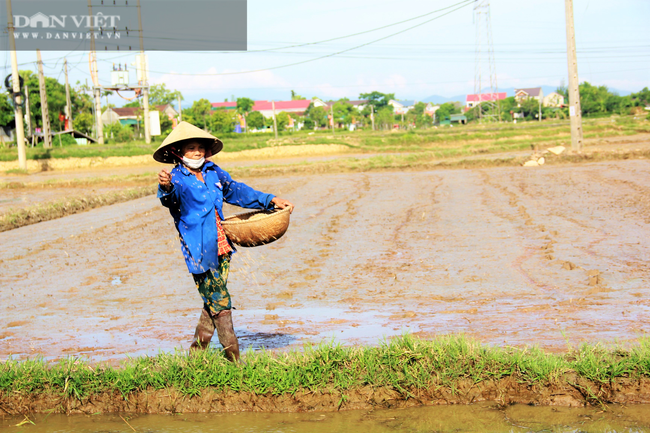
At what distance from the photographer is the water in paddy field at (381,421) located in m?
3.20

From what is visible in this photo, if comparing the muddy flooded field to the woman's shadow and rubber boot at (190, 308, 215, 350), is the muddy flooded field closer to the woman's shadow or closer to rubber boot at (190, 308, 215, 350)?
the woman's shadow

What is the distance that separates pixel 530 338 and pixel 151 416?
2.44m

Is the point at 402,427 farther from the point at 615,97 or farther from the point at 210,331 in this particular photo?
the point at 615,97

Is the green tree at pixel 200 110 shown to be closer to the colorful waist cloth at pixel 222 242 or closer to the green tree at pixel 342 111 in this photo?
the green tree at pixel 342 111

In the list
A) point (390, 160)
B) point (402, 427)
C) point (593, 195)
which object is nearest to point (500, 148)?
point (390, 160)

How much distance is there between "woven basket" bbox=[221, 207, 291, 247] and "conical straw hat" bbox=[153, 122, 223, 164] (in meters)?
0.50

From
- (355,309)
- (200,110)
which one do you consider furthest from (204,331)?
(200,110)

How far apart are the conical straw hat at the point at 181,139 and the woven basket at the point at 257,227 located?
19.8 inches

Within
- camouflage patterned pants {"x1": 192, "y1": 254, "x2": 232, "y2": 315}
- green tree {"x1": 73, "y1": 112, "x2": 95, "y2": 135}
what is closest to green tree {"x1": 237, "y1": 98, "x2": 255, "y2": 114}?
green tree {"x1": 73, "y1": 112, "x2": 95, "y2": 135}

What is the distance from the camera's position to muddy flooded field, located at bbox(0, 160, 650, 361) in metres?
4.55

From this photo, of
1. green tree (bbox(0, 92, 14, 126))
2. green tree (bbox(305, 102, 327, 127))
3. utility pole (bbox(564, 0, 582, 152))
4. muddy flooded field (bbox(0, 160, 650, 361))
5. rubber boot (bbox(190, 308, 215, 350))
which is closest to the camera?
rubber boot (bbox(190, 308, 215, 350))

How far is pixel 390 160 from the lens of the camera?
24453 mm

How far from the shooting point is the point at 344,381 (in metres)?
3.53

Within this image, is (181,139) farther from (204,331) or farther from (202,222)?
(204,331)
